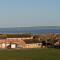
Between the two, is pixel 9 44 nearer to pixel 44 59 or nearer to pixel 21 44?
pixel 21 44

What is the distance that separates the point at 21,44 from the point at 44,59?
11120 millimetres

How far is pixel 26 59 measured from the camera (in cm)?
1455

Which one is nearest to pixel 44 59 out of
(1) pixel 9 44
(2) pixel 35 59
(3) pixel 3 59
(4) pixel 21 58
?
(2) pixel 35 59

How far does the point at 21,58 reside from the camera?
1488 centimetres

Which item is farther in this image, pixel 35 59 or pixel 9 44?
pixel 9 44

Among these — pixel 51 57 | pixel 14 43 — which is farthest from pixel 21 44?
pixel 51 57

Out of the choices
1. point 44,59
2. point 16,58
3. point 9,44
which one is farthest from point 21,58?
point 9,44

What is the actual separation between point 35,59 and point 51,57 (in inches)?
47.4

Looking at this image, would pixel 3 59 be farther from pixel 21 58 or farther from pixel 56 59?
pixel 56 59

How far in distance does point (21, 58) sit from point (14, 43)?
10.4 meters

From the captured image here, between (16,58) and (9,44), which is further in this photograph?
(9,44)

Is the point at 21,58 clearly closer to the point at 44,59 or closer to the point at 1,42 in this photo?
the point at 44,59

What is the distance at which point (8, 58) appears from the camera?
587 inches

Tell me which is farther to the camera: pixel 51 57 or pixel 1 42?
pixel 1 42
